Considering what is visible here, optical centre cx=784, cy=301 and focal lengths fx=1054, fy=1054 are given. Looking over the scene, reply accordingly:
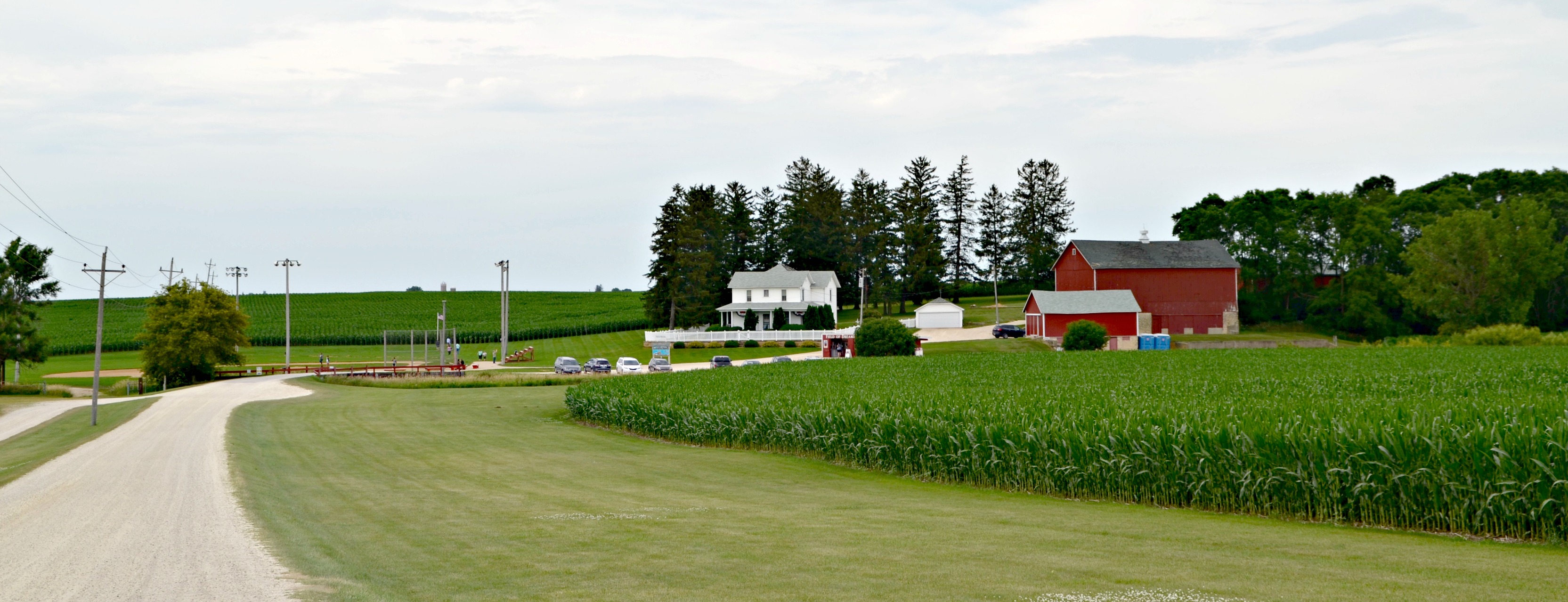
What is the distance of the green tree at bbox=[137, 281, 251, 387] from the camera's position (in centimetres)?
6225

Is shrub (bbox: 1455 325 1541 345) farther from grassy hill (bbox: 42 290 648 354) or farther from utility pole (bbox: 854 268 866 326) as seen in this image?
grassy hill (bbox: 42 290 648 354)

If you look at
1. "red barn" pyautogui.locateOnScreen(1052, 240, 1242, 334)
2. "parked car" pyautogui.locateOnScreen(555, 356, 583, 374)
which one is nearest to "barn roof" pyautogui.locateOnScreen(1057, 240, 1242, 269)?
"red barn" pyautogui.locateOnScreen(1052, 240, 1242, 334)

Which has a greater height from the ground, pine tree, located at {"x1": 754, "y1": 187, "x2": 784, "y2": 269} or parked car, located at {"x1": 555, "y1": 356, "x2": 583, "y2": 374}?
pine tree, located at {"x1": 754, "y1": 187, "x2": 784, "y2": 269}

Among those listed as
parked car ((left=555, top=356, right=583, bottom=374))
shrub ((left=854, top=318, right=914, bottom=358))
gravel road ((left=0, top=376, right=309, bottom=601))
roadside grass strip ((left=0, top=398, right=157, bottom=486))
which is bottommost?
roadside grass strip ((left=0, top=398, right=157, bottom=486))

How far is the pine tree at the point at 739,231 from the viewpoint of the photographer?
355 ft

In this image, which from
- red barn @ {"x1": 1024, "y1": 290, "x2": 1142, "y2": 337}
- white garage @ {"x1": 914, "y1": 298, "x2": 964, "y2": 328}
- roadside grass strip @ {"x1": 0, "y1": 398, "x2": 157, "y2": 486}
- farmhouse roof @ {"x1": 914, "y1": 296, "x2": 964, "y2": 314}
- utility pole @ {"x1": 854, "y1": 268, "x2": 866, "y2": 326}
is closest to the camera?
roadside grass strip @ {"x1": 0, "y1": 398, "x2": 157, "y2": 486}

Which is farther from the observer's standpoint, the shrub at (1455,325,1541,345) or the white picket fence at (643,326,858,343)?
the white picket fence at (643,326,858,343)

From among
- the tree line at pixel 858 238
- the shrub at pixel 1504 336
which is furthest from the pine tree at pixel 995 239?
the shrub at pixel 1504 336

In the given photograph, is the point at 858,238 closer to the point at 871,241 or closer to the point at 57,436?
the point at 871,241

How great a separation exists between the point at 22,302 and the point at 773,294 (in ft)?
184

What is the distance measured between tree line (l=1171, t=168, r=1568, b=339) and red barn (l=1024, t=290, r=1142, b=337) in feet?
52.0

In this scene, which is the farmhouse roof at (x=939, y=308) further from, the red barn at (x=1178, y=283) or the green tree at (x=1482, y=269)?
the green tree at (x=1482, y=269)

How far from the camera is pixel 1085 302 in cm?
7838

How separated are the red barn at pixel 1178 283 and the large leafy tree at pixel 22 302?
240 ft
